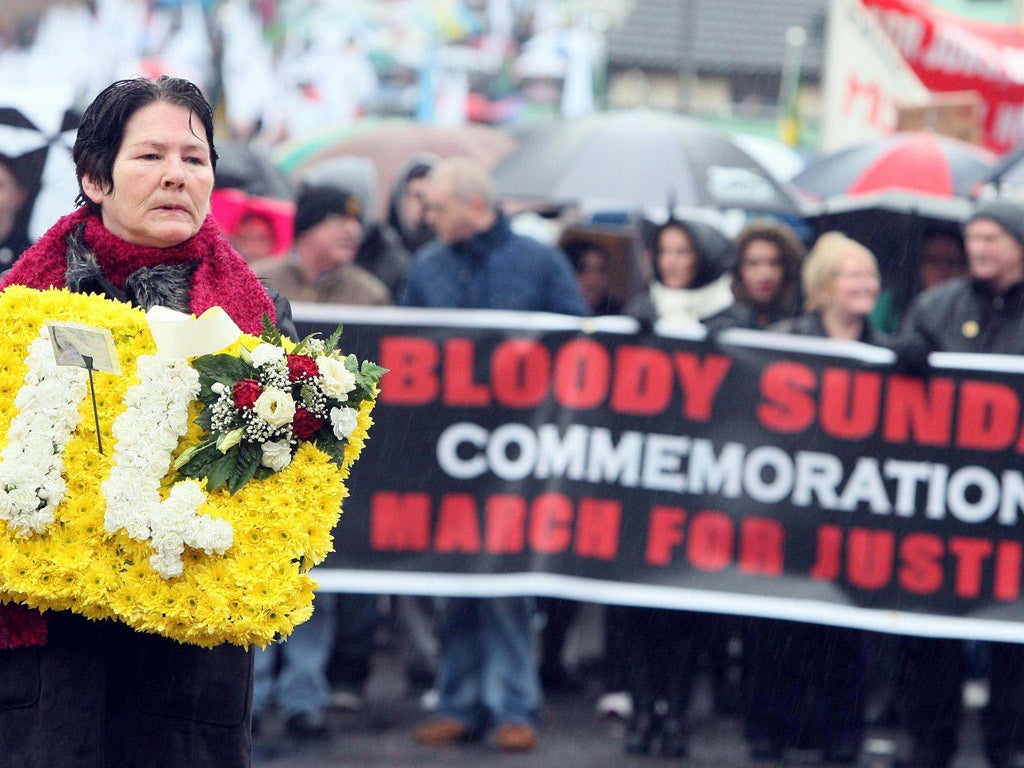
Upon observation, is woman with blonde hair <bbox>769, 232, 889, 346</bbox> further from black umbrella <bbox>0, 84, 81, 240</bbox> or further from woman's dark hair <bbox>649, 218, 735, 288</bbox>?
black umbrella <bbox>0, 84, 81, 240</bbox>

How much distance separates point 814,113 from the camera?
52875 millimetres

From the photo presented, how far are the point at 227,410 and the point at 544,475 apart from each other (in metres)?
3.74

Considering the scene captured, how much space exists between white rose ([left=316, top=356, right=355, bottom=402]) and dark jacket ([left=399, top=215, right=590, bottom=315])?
4.01 metres

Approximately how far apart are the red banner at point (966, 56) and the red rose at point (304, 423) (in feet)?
31.3

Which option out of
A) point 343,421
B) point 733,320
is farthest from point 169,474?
point 733,320

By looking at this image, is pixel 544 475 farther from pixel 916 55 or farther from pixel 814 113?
pixel 814 113

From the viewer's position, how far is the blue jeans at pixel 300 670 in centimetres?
688

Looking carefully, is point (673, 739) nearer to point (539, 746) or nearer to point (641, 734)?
point (641, 734)

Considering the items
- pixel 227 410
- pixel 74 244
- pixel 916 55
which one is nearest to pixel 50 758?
pixel 227 410

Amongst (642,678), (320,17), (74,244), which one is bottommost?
(642,678)

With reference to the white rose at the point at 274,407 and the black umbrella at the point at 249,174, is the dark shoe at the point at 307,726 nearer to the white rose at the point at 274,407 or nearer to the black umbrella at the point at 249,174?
the black umbrella at the point at 249,174

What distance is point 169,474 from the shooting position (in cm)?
314

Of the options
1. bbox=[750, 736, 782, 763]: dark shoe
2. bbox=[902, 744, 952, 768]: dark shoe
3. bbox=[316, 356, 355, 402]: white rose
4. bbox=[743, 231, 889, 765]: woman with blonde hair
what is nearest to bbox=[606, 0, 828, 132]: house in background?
bbox=[743, 231, 889, 765]: woman with blonde hair

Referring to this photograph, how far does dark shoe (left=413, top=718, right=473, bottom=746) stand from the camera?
6848 millimetres
